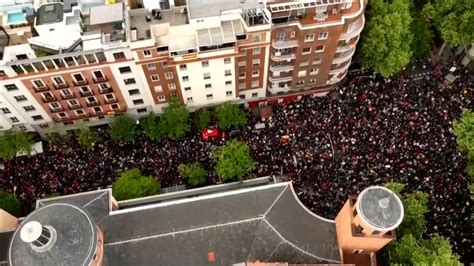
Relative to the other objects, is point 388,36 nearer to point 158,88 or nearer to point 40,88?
point 158,88

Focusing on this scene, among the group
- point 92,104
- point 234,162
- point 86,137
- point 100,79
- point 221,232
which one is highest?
point 100,79

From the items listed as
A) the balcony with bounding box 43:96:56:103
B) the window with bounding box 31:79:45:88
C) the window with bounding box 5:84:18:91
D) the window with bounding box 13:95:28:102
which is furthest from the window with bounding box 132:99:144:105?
the window with bounding box 5:84:18:91

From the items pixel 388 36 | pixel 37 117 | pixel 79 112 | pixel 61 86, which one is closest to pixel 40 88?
pixel 61 86

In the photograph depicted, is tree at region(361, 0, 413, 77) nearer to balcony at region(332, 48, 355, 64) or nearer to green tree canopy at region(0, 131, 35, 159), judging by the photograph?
balcony at region(332, 48, 355, 64)

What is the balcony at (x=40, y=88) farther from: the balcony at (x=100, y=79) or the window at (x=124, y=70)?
the window at (x=124, y=70)

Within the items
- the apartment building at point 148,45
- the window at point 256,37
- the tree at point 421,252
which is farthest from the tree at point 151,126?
the tree at point 421,252

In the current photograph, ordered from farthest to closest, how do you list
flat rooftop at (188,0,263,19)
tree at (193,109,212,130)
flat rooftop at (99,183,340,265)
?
tree at (193,109,212,130), flat rooftop at (188,0,263,19), flat rooftop at (99,183,340,265)
